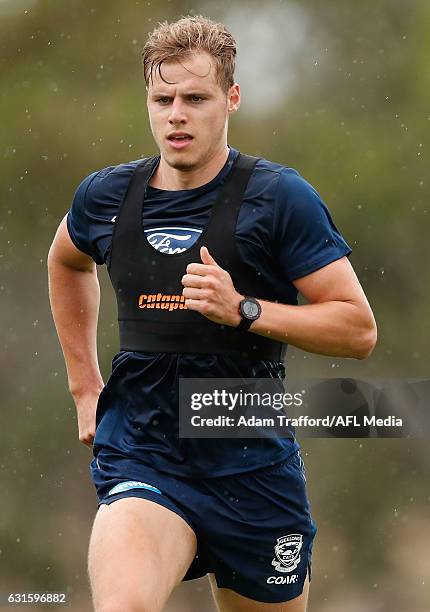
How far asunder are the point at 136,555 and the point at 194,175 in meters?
1.25

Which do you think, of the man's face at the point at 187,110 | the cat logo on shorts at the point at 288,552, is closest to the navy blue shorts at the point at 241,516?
the cat logo on shorts at the point at 288,552

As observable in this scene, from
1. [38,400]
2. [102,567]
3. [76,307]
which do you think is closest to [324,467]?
[38,400]

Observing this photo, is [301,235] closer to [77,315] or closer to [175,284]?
[175,284]

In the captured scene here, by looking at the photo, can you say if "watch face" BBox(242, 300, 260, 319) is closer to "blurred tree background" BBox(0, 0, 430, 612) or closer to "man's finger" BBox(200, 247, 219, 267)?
"man's finger" BBox(200, 247, 219, 267)

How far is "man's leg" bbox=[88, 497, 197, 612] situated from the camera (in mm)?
3625

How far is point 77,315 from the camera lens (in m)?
4.84

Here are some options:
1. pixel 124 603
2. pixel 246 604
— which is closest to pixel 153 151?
Answer: pixel 246 604

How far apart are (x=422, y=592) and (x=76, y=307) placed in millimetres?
7821

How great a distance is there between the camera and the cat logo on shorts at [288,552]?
4.31 metres

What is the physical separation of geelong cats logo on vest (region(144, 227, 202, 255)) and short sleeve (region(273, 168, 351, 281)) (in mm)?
263

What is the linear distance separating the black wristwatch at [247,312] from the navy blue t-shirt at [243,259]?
0.22 m

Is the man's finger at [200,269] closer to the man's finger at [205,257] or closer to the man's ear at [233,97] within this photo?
the man's finger at [205,257]

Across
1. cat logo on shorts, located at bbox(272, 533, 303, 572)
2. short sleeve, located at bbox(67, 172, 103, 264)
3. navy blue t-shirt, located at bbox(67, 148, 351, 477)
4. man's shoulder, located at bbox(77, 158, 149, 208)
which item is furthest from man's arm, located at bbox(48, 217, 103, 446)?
cat logo on shorts, located at bbox(272, 533, 303, 572)

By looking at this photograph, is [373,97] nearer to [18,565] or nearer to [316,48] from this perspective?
[316,48]
